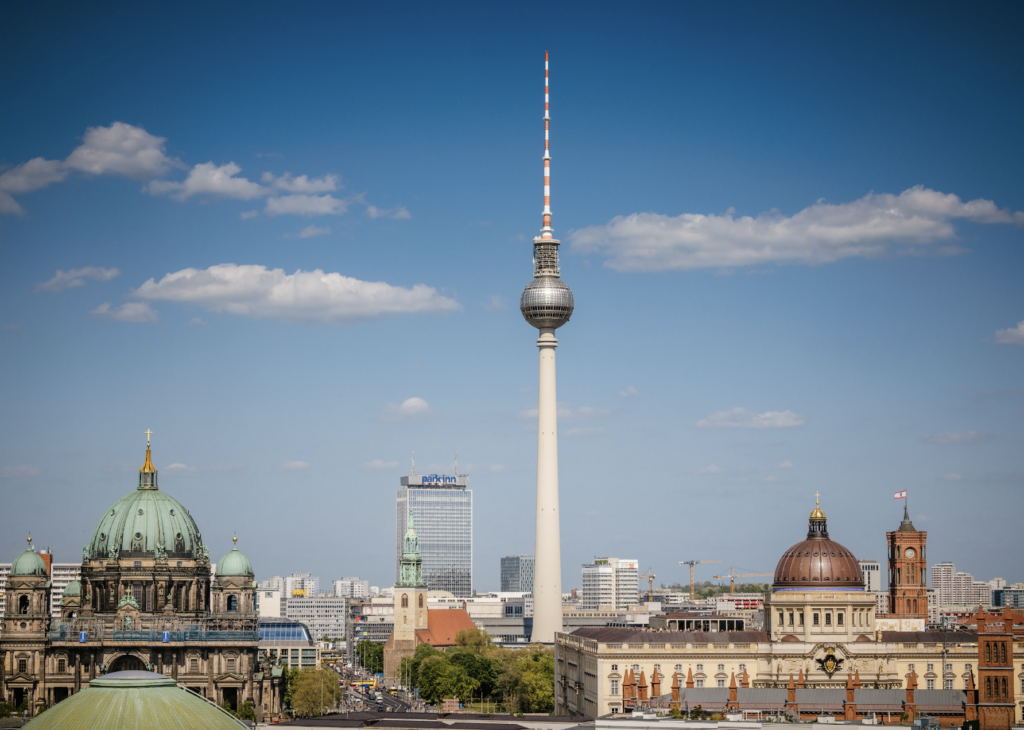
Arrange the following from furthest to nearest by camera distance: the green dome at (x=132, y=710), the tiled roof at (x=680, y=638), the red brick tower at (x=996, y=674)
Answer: the tiled roof at (x=680, y=638)
the red brick tower at (x=996, y=674)
the green dome at (x=132, y=710)

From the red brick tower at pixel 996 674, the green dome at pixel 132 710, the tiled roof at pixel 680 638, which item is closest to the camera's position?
the green dome at pixel 132 710

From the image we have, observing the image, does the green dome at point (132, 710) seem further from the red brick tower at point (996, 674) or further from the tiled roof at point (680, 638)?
the tiled roof at point (680, 638)

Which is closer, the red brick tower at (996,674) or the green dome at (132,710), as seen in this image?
the green dome at (132,710)

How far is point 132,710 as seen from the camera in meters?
97.6

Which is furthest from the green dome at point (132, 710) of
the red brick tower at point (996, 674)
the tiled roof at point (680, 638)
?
the tiled roof at point (680, 638)

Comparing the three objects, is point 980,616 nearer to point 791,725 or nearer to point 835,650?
point 791,725

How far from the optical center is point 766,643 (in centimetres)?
19625

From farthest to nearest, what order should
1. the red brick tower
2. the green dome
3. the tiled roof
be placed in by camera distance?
the tiled roof
the red brick tower
the green dome

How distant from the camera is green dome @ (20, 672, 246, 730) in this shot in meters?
96.2

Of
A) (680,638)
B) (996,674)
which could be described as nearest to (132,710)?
(996,674)

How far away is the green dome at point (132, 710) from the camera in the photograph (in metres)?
Answer: 96.2

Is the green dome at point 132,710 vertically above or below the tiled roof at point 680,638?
below

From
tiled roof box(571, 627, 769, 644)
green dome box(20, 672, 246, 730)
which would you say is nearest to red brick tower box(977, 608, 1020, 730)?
tiled roof box(571, 627, 769, 644)

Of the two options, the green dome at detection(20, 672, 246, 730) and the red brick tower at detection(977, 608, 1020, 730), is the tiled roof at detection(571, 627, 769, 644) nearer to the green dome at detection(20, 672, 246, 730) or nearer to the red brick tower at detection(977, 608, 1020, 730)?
the red brick tower at detection(977, 608, 1020, 730)
